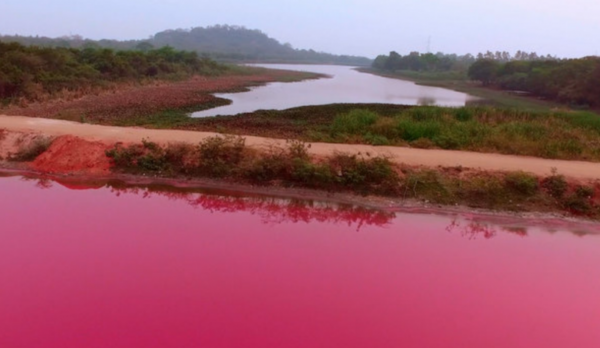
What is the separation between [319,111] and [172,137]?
9765 mm

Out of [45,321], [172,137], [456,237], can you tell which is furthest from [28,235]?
[456,237]

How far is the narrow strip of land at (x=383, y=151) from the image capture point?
11.9 metres

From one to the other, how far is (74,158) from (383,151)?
749 cm

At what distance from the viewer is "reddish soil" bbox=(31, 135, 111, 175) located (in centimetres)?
1212

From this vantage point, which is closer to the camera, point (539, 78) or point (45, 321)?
point (45, 321)

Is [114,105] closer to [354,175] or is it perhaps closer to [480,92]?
[354,175]

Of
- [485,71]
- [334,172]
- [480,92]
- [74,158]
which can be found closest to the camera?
[334,172]

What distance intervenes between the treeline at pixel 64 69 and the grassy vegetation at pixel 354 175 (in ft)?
39.5

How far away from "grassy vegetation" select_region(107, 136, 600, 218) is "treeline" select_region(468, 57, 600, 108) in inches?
872

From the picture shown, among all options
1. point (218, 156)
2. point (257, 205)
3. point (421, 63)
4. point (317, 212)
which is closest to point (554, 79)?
point (218, 156)

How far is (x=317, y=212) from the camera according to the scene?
33.9ft

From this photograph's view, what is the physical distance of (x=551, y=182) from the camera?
1100cm

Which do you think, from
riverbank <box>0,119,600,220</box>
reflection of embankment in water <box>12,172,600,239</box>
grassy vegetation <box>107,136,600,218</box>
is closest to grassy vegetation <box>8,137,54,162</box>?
riverbank <box>0,119,600,220</box>

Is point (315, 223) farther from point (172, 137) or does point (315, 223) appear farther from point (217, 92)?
point (217, 92)
